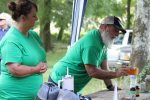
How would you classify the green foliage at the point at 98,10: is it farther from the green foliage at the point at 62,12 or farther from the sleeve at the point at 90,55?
the sleeve at the point at 90,55

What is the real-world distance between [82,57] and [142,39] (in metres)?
3.93

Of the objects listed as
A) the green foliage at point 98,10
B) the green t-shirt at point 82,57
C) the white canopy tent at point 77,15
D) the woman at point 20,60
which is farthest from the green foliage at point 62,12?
the woman at point 20,60

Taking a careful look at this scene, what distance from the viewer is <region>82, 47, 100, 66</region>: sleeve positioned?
242 centimetres

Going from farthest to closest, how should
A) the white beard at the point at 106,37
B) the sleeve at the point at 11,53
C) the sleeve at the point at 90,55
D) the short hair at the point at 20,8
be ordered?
the white beard at the point at 106,37 → the sleeve at the point at 90,55 → the short hair at the point at 20,8 → the sleeve at the point at 11,53

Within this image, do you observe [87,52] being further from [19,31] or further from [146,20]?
[146,20]

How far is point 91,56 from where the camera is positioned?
243 cm

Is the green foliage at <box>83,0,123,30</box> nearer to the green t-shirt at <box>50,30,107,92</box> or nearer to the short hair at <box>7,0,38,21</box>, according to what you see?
the green t-shirt at <box>50,30,107,92</box>

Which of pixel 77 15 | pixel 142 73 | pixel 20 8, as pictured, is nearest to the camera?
pixel 20 8

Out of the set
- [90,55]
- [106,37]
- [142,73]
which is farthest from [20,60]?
[142,73]

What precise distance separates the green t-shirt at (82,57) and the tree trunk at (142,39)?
3534 mm

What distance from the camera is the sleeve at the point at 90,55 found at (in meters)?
2.42

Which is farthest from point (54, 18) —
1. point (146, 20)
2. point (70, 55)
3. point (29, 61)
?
point (29, 61)

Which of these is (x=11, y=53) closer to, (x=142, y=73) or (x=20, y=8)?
(x=20, y=8)

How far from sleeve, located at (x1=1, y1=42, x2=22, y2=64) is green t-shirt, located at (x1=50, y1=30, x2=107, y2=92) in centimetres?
81
